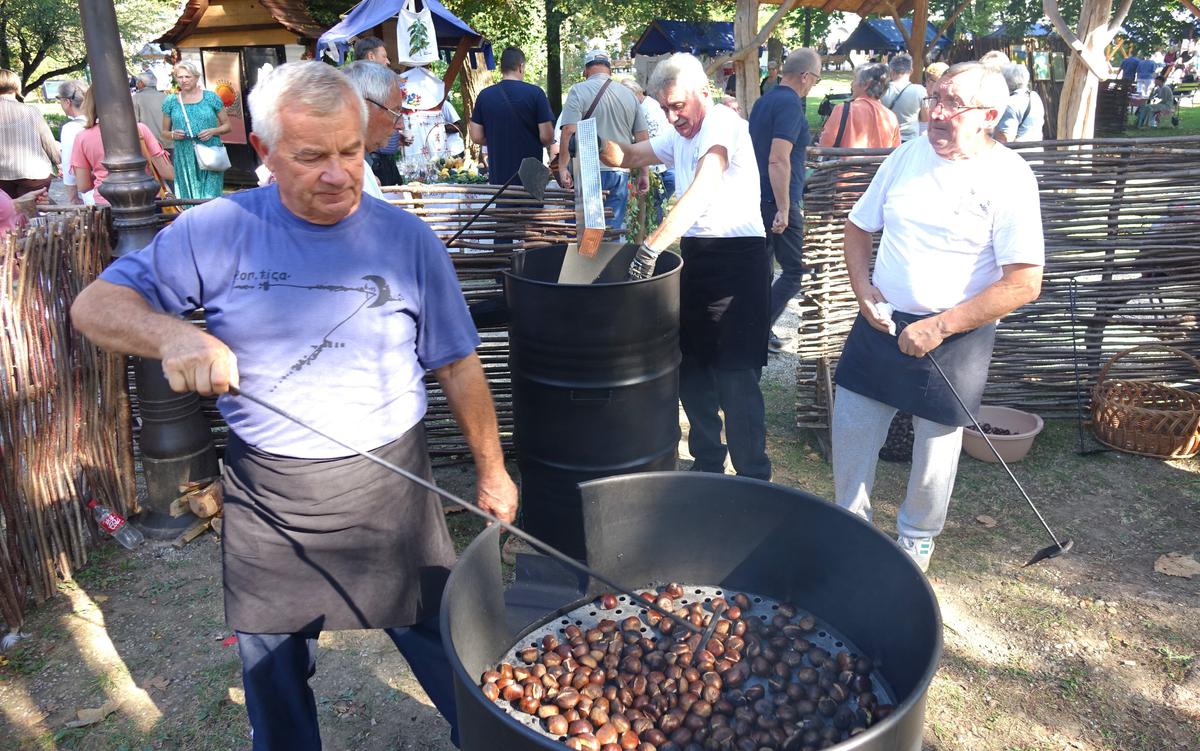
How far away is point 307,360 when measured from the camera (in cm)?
184

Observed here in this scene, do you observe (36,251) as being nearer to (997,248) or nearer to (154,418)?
(154,418)

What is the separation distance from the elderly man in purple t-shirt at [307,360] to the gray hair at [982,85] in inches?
65.1

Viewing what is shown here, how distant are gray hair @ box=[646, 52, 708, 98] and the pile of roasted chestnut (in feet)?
6.78

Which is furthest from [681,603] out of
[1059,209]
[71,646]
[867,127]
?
[867,127]

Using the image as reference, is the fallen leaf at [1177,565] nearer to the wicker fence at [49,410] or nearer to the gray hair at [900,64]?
the wicker fence at [49,410]

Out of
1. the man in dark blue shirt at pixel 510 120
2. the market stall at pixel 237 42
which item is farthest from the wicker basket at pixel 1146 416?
the market stall at pixel 237 42

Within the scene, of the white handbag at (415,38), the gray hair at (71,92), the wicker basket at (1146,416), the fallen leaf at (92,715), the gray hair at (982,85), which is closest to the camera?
the gray hair at (982,85)

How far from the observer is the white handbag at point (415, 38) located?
357 inches

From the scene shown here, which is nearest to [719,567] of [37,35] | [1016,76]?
[1016,76]

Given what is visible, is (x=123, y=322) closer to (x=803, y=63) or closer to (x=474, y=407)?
(x=474, y=407)

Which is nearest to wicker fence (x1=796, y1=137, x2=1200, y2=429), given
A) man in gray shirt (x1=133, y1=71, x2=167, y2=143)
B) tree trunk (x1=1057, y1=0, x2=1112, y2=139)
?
tree trunk (x1=1057, y1=0, x2=1112, y2=139)

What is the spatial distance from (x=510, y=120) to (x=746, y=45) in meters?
3.64

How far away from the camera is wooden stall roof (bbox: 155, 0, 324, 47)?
37.0 ft

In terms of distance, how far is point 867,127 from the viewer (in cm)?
589
